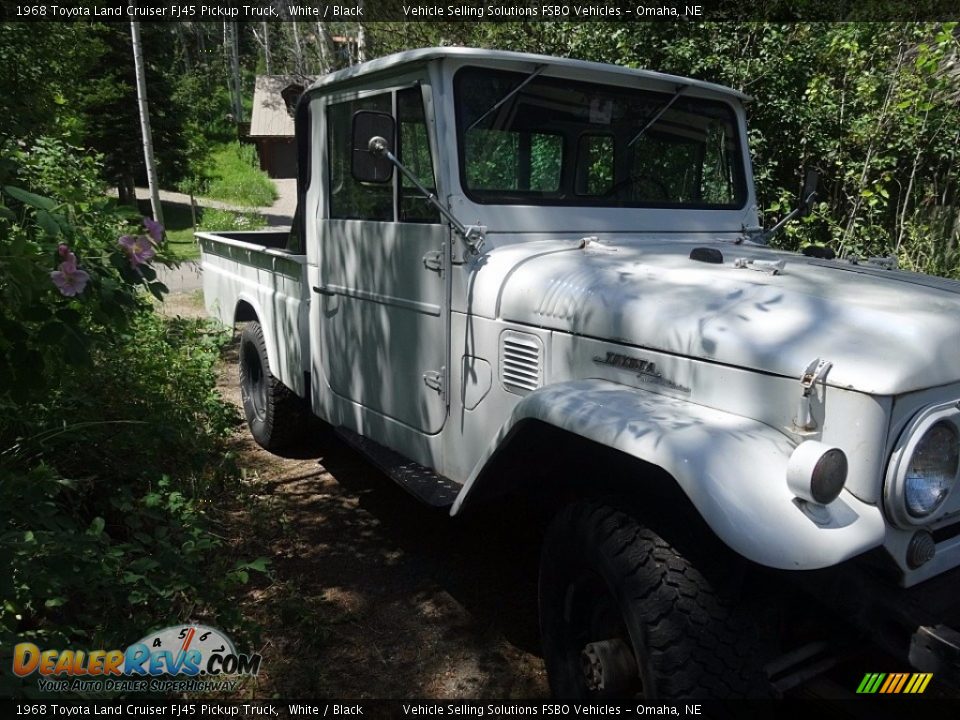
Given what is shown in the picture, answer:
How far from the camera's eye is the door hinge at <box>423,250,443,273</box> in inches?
115

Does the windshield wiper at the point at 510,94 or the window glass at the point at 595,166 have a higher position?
the windshield wiper at the point at 510,94

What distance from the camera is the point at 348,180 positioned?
139 inches

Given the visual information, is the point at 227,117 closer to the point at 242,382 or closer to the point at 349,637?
the point at 242,382

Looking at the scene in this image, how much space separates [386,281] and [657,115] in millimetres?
1366

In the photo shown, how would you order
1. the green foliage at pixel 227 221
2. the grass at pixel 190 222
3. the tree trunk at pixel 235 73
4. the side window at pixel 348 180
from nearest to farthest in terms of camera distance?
the side window at pixel 348 180 < the grass at pixel 190 222 < the green foliage at pixel 227 221 < the tree trunk at pixel 235 73

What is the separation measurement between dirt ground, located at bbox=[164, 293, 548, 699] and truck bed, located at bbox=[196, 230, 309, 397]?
674 mm

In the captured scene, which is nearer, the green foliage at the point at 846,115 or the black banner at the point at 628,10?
the black banner at the point at 628,10

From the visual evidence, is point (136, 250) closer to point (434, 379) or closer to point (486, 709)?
point (434, 379)

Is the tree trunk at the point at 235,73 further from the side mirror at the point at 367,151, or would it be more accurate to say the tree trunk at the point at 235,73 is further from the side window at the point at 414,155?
the side mirror at the point at 367,151

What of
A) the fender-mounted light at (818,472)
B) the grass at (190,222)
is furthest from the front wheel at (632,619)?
the grass at (190,222)

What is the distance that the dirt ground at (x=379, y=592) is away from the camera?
271 cm

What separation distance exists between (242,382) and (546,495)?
10.3ft

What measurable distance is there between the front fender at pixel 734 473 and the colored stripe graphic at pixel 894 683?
314 millimetres

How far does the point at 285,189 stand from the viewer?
98.1 ft
